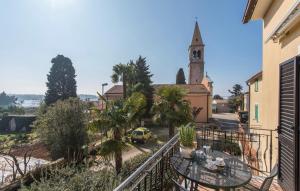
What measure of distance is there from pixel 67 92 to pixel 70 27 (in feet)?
77.6

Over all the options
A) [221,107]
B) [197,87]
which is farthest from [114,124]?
[221,107]

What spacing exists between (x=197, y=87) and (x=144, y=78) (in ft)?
26.0

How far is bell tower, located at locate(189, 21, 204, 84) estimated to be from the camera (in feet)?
122

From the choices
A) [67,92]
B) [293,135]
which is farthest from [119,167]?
[67,92]

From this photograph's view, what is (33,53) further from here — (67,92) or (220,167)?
(67,92)

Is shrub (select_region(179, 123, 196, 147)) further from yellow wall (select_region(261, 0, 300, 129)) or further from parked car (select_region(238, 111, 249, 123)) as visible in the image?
parked car (select_region(238, 111, 249, 123))

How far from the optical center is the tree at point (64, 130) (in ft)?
43.4

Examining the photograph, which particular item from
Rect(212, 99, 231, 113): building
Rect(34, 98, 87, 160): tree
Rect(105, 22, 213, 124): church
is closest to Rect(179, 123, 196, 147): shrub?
Rect(34, 98, 87, 160): tree

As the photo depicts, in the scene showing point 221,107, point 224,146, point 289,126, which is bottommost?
point 224,146

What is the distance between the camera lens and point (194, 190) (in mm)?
3098

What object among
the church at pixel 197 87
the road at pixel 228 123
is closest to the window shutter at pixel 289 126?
the road at pixel 228 123

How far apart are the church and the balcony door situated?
49.7 feet

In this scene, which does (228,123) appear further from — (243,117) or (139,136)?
(139,136)

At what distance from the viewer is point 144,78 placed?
2630cm
